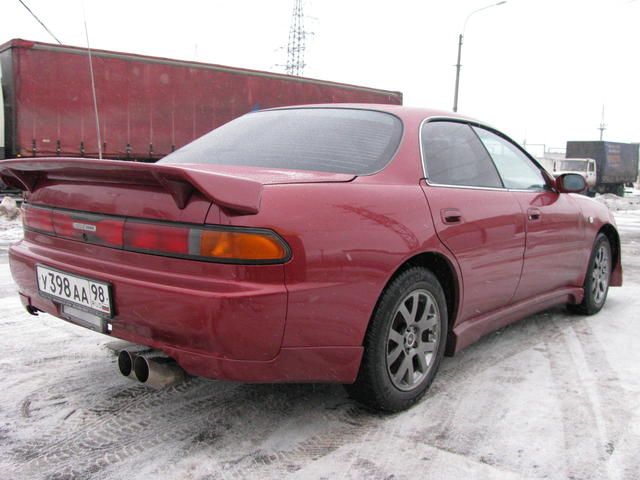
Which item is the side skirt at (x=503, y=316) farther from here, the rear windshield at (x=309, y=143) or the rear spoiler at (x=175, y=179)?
the rear spoiler at (x=175, y=179)

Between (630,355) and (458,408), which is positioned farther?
(630,355)

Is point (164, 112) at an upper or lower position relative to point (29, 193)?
upper

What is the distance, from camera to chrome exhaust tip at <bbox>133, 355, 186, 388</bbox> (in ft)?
7.48

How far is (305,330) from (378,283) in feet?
1.26

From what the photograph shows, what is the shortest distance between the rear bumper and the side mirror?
2.28m

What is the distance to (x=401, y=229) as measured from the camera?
2516mm

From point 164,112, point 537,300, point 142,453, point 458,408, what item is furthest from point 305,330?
point 164,112

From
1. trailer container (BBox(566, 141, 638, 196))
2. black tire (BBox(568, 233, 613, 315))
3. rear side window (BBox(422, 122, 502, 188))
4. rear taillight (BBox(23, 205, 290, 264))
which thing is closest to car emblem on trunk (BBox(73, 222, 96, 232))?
rear taillight (BBox(23, 205, 290, 264))

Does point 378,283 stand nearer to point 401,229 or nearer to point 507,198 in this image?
point 401,229

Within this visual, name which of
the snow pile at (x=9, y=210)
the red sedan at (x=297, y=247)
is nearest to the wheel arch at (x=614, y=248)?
→ the red sedan at (x=297, y=247)

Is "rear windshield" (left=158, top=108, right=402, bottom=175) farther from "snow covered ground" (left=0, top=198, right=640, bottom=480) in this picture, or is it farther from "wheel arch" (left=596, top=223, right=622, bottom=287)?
"wheel arch" (left=596, top=223, right=622, bottom=287)

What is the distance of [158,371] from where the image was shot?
229cm

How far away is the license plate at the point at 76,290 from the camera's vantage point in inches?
92.3

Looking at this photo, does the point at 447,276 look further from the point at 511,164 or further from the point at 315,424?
the point at 511,164
